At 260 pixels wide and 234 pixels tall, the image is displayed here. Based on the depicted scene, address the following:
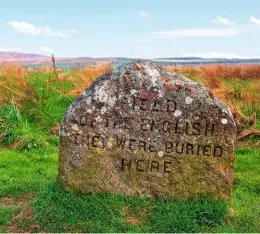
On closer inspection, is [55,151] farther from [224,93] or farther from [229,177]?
[224,93]

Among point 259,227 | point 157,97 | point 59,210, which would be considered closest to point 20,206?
point 59,210

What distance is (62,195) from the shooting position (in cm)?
646

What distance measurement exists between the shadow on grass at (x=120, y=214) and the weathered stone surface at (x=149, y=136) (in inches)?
5.9

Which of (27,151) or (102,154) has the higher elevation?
(102,154)

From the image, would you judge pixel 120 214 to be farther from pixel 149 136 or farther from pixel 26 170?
pixel 26 170

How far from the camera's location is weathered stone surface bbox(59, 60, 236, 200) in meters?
6.29

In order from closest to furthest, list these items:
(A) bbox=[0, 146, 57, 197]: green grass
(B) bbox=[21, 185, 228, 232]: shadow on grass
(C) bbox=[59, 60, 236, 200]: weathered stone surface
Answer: (B) bbox=[21, 185, 228, 232]: shadow on grass → (C) bbox=[59, 60, 236, 200]: weathered stone surface → (A) bbox=[0, 146, 57, 197]: green grass

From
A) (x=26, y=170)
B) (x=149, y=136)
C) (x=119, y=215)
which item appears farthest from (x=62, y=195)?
(x=26, y=170)

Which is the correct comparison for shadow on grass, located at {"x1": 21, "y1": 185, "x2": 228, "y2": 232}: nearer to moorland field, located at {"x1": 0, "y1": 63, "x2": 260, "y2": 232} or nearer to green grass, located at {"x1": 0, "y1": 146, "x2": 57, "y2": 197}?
moorland field, located at {"x1": 0, "y1": 63, "x2": 260, "y2": 232}

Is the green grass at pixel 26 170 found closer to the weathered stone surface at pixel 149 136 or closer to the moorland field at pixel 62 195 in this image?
the moorland field at pixel 62 195

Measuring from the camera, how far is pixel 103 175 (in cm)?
643

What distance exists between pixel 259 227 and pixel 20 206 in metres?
2.85

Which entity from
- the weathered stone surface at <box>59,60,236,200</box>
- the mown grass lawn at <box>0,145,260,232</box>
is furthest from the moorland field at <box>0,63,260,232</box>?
the weathered stone surface at <box>59,60,236,200</box>

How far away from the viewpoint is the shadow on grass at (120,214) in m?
6.04
